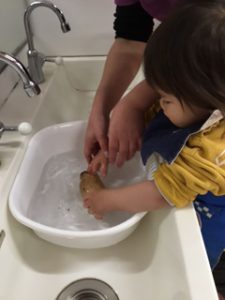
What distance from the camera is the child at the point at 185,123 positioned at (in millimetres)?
464

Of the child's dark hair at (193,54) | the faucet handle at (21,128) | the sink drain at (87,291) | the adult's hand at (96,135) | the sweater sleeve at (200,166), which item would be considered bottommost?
the sink drain at (87,291)

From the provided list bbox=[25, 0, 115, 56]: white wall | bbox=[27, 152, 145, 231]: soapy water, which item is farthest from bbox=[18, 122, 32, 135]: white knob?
bbox=[25, 0, 115, 56]: white wall

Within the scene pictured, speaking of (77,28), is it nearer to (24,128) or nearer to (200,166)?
(24,128)

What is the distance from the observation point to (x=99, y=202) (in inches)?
26.4

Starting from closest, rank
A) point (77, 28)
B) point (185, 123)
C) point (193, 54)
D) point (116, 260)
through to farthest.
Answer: point (193, 54)
point (185, 123)
point (116, 260)
point (77, 28)

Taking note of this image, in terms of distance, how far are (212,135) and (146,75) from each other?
0.13 metres

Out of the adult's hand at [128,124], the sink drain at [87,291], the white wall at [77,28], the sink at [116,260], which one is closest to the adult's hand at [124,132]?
the adult's hand at [128,124]

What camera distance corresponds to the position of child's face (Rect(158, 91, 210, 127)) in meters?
0.53

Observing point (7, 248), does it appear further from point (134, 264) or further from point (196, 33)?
point (196, 33)

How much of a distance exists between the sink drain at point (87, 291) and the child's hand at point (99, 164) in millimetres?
211

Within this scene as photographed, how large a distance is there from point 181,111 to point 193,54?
0.11m

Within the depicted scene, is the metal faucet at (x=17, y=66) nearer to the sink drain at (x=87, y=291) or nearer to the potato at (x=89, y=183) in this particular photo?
the potato at (x=89, y=183)

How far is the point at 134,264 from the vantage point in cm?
67

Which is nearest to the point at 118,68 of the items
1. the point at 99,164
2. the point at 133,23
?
the point at 133,23
